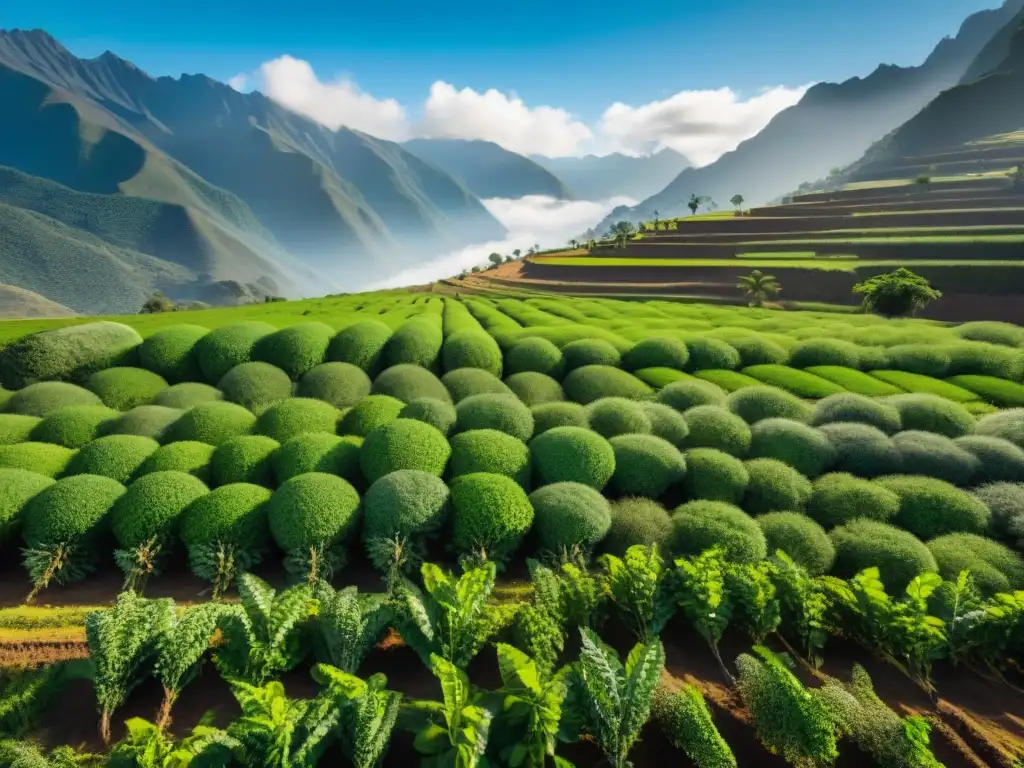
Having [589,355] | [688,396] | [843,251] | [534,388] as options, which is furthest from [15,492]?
[843,251]

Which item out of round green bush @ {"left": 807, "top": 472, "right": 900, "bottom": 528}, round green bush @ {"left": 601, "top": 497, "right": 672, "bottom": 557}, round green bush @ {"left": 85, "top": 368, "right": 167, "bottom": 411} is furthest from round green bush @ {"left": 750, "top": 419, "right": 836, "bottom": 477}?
round green bush @ {"left": 85, "top": 368, "right": 167, "bottom": 411}

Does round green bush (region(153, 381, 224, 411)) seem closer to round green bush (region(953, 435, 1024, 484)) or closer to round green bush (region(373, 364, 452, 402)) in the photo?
round green bush (region(373, 364, 452, 402))

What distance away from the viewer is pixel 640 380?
A: 1838 cm

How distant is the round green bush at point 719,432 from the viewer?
13.0 m

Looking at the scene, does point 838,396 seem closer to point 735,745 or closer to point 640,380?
point 640,380

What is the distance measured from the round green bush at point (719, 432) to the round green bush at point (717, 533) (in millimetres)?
3182

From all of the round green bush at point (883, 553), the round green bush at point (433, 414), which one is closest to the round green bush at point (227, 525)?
the round green bush at point (433, 414)

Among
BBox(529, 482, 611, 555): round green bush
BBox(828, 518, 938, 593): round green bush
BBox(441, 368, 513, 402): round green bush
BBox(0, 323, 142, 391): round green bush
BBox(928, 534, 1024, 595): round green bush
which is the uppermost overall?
BBox(0, 323, 142, 391): round green bush

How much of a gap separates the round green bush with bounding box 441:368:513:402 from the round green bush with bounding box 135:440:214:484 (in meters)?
7.49

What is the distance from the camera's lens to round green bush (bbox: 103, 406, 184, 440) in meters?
13.0

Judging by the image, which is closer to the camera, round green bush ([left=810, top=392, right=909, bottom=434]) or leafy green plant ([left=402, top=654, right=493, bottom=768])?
leafy green plant ([left=402, top=654, right=493, bottom=768])

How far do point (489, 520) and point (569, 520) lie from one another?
160 cm

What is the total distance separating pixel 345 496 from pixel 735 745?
7.72 m

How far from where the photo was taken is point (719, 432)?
43.0 ft
